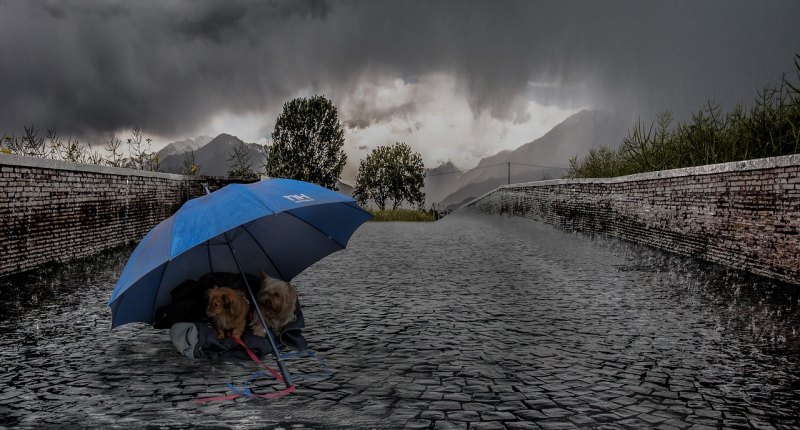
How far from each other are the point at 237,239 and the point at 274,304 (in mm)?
816

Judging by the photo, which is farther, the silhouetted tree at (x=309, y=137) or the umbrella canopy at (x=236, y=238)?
the silhouetted tree at (x=309, y=137)

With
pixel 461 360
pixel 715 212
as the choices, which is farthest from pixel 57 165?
pixel 715 212

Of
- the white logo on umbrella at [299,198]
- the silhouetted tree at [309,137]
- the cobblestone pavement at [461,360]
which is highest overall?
the silhouetted tree at [309,137]

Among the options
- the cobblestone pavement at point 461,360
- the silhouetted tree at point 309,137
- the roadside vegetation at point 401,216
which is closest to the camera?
the cobblestone pavement at point 461,360

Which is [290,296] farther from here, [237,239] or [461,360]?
[461,360]

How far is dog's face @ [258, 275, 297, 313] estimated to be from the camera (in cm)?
544

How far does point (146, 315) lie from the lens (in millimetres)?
5500

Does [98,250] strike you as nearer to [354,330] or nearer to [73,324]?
[73,324]

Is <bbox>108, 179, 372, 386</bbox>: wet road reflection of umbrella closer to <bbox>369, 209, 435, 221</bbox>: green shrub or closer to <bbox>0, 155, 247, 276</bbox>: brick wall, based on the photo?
<bbox>0, 155, 247, 276</bbox>: brick wall

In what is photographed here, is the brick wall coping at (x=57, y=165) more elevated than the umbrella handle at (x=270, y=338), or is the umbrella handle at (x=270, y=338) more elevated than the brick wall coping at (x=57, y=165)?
the brick wall coping at (x=57, y=165)

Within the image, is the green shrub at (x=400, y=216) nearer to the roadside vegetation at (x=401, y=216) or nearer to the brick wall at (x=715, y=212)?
the roadside vegetation at (x=401, y=216)

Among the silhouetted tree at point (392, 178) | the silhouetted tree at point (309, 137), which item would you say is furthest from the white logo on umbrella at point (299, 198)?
the silhouetted tree at point (392, 178)

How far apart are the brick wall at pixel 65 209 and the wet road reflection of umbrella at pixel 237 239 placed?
23.5 ft

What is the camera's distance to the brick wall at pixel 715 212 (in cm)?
972
